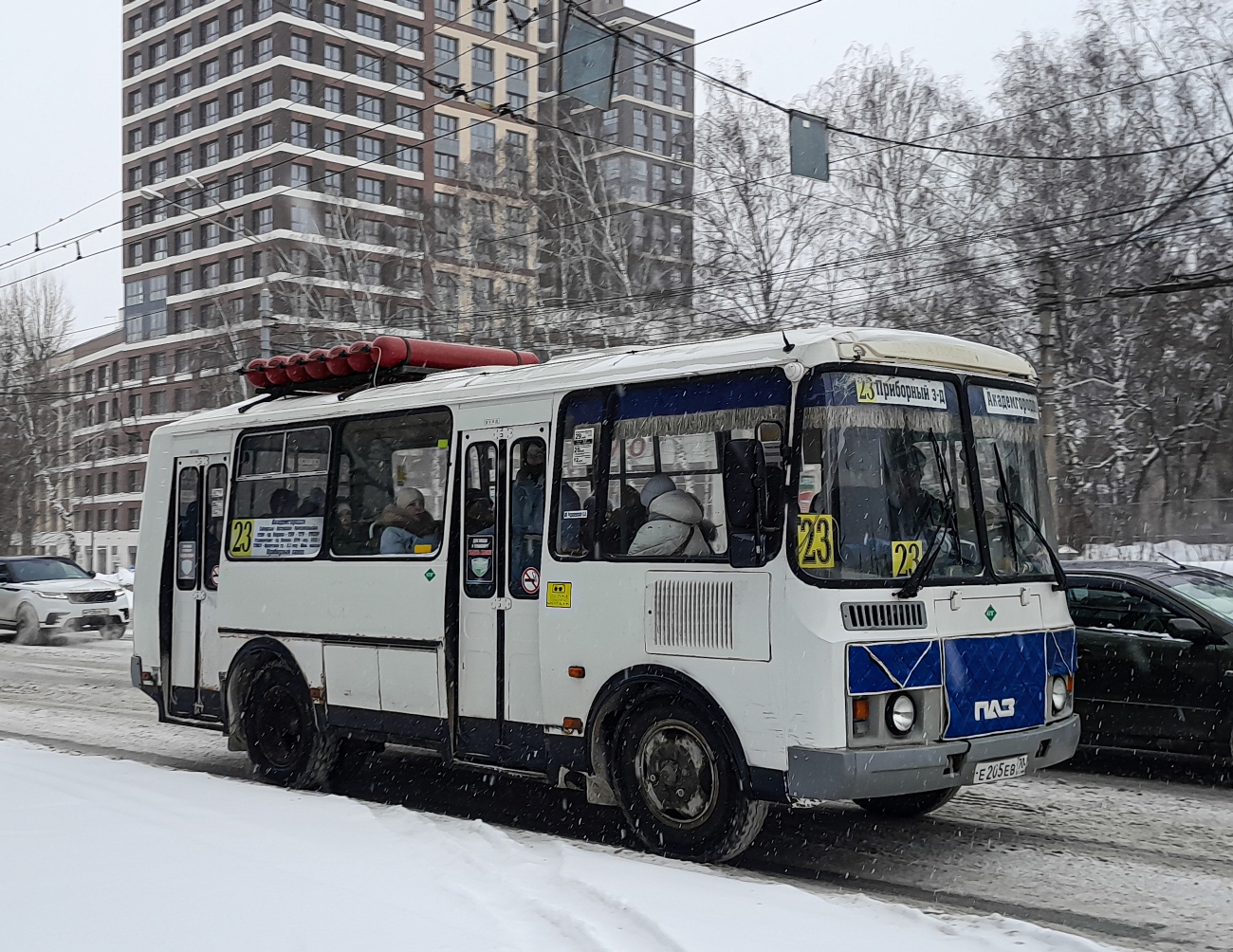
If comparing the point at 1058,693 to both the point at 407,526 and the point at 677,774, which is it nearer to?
the point at 677,774

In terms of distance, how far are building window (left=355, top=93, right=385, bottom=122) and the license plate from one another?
7395 cm

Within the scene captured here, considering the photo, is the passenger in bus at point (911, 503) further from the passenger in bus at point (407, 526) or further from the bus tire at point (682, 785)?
the passenger in bus at point (407, 526)

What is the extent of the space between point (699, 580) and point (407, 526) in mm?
2664

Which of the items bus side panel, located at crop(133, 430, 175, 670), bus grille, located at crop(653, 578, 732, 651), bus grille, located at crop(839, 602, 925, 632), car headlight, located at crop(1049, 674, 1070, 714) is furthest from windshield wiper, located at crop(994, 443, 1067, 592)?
bus side panel, located at crop(133, 430, 175, 670)

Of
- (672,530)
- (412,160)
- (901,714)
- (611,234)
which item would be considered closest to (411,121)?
(412,160)

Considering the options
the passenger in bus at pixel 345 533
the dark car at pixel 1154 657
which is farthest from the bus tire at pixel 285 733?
the dark car at pixel 1154 657

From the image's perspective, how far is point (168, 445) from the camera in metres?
11.2

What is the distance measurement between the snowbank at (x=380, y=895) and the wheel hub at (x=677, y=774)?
1.36 feet

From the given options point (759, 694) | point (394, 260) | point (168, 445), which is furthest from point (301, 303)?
point (759, 694)

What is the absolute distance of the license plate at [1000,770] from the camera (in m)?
6.76

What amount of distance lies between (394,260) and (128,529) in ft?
173

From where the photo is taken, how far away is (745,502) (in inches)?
260

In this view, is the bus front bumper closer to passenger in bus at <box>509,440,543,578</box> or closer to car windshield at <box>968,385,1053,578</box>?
car windshield at <box>968,385,1053,578</box>

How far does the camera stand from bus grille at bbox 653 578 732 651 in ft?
22.5
